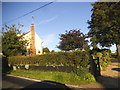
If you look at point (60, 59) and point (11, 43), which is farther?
point (11, 43)

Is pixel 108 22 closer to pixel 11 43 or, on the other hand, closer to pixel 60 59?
pixel 60 59

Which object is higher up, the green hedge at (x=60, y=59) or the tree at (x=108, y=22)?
the tree at (x=108, y=22)

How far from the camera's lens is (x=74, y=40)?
37.1m

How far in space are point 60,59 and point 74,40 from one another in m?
27.9

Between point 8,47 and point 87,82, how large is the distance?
55.6 feet

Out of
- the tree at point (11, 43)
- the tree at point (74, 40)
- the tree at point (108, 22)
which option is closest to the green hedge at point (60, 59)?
the tree at point (11, 43)

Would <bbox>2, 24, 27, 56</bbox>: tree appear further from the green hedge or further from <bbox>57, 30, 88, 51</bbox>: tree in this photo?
<bbox>57, 30, 88, 51</bbox>: tree

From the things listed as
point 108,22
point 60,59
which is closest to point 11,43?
A: point 60,59

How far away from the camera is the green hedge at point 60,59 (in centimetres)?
806

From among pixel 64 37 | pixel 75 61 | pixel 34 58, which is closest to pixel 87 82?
pixel 75 61

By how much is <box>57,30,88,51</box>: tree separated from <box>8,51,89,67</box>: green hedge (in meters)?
25.3

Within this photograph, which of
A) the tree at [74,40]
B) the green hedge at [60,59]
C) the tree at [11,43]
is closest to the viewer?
the green hedge at [60,59]

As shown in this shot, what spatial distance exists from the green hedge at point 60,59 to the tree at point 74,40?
25.3 meters

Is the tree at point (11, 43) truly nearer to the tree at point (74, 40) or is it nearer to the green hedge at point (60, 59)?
the green hedge at point (60, 59)
